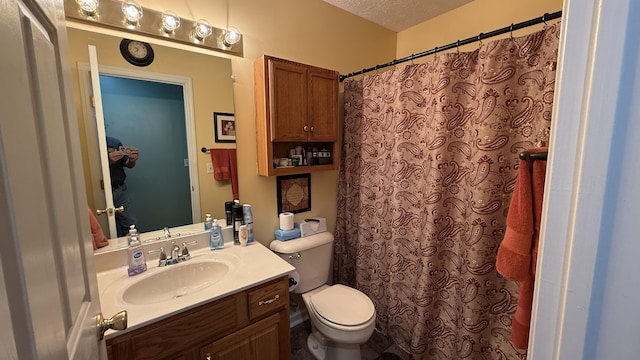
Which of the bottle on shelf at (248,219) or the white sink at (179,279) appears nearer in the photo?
the white sink at (179,279)

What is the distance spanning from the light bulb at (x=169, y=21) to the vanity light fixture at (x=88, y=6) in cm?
27

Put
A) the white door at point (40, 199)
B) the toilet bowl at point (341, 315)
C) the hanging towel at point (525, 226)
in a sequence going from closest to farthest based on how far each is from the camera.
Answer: the white door at point (40, 199) < the hanging towel at point (525, 226) < the toilet bowl at point (341, 315)

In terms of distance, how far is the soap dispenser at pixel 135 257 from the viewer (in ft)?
4.08

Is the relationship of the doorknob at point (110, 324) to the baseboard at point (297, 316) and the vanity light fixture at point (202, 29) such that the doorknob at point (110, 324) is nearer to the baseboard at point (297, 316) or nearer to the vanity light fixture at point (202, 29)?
the vanity light fixture at point (202, 29)

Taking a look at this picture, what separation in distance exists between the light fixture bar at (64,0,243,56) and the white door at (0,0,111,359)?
728mm

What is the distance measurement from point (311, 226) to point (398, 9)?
1.76m

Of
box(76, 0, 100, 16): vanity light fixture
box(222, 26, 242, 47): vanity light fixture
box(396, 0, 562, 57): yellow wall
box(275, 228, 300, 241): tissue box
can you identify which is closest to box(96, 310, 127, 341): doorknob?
box(275, 228, 300, 241): tissue box

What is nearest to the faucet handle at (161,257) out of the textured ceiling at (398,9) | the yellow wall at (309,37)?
the yellow wall at (309,37)

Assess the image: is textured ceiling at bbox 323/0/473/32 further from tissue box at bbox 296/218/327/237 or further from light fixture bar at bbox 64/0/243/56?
tissue box at bbox 296/218/327/237

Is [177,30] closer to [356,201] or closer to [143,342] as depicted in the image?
[143,342]

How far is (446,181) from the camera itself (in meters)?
1.50

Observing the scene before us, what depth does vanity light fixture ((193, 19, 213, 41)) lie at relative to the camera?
4.64 ft

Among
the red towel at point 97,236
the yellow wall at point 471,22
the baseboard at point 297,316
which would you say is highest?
the yellow wall at point 471,22

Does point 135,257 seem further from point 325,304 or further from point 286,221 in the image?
point 325,304
